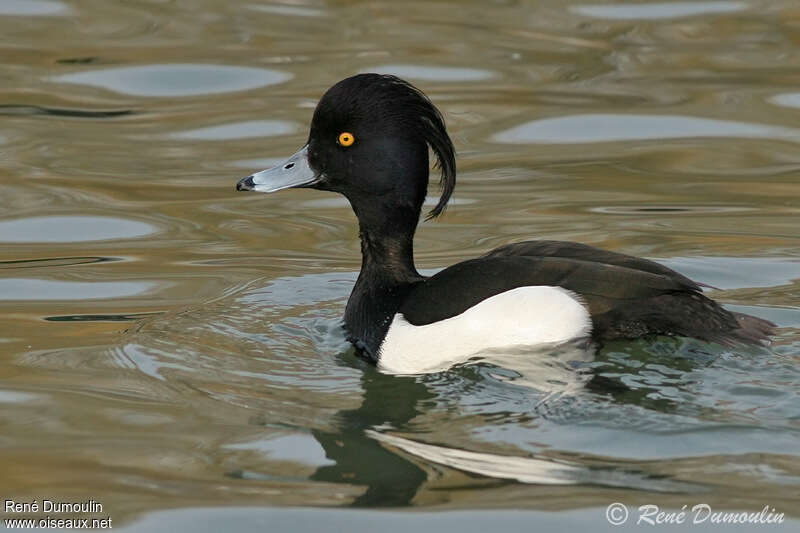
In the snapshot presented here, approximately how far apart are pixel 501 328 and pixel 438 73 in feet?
15.5

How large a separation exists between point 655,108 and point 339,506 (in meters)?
5.62

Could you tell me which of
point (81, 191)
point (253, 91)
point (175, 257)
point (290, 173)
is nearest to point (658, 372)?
point (290, 173)

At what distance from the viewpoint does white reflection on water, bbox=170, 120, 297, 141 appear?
909 cm

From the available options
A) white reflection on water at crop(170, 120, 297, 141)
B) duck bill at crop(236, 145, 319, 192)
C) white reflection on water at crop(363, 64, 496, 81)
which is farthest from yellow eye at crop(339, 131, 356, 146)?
white reflection on water at crop(363, 64, 496, 81)

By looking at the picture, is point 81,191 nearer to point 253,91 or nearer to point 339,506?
point 253,91

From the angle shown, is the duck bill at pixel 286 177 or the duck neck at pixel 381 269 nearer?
the duck neck at pixel 381 269

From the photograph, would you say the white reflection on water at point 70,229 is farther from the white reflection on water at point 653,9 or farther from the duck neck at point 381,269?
the white reflection on water at point 653,9

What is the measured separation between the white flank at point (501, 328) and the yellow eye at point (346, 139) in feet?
2.93

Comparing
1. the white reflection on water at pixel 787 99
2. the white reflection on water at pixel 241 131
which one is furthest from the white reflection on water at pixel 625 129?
the white reflection on water at pixel 241 131

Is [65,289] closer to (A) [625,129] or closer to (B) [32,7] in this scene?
(A) [625,129]

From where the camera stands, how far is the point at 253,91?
9.70 m

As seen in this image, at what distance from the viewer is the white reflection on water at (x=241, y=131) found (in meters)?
9.09

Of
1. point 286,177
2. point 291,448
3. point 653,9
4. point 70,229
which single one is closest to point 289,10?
point 653,9

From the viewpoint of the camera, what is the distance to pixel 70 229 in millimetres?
7711
